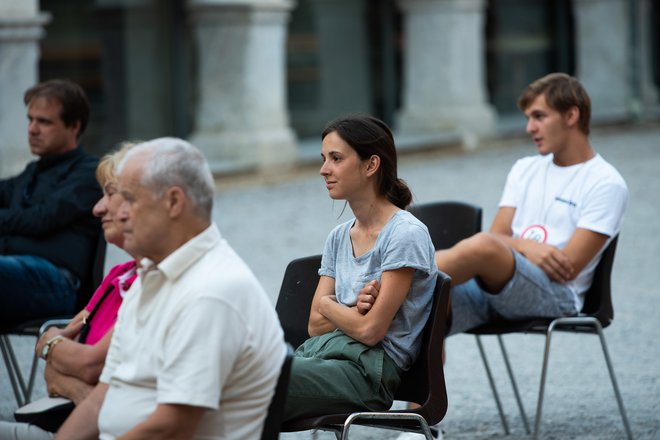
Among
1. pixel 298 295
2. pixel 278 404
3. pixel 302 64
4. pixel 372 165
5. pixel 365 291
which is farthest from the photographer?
pixel 302 64

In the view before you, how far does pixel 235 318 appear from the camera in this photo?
285cm

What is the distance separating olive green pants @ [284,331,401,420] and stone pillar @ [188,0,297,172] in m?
10.2

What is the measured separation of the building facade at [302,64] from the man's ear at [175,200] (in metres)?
8.60

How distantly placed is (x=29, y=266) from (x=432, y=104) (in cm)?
Answer: 1206

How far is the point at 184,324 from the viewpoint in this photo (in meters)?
2.83

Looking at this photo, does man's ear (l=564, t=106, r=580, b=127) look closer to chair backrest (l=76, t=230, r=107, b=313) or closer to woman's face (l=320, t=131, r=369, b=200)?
woman's face (l=320, t=131, r=369, b=200)

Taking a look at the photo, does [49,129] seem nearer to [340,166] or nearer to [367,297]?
[340,166]

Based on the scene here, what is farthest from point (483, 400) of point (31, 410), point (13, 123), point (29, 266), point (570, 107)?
point (13, 123)

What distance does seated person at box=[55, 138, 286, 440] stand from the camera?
9.27ft

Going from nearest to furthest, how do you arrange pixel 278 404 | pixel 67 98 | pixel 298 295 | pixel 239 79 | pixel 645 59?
pixel 278 404, pixel 298 295, pixel 67 98, pixel 239 79, pixel 645 59

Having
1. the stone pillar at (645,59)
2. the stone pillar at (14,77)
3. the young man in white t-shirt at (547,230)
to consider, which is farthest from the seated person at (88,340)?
the stone pillar at (645,59)

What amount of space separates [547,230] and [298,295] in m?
1.43

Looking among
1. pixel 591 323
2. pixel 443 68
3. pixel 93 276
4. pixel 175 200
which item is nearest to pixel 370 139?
pixel 175 200

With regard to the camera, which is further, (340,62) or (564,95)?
(340,62)
